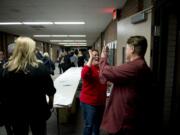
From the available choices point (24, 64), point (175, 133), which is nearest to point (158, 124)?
point (175, 133)

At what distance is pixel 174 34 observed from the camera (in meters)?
2.26

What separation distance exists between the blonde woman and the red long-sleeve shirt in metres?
0.55

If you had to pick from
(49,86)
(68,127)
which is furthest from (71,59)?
(49,86)

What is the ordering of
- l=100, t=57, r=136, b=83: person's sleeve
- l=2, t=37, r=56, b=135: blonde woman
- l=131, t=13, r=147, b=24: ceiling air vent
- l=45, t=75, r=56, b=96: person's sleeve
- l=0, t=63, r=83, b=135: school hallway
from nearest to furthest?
1. l=100, t=57, r=136, b=83: person's sleeve
2. l=2, t=37, r=56, b=135: blonde woman
3. l=45, t=75, r=56, b=96: person's sleeve
4. l=131, t=13, r=147, b=24: ceiling air vent
5. l=0, t=63, r=83, b=135: school hallway

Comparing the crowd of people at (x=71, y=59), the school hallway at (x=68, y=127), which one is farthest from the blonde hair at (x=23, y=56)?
the crowd of people at (x=71, y=59)

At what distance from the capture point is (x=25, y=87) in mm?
1647

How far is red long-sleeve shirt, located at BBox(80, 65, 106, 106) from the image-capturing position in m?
2.21

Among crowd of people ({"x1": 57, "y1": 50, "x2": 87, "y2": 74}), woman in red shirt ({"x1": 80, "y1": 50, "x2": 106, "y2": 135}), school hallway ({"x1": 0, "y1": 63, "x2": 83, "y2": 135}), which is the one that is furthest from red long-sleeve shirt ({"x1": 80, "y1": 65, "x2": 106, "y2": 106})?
crowd of people ({"x1": 57, "y1": 50, "x2": 87, "y2": 74})

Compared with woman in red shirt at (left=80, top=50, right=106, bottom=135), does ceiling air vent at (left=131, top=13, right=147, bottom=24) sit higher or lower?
higher

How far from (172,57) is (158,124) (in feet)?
2.74

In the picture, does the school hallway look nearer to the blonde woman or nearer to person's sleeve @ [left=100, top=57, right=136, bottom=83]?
the blonde woman

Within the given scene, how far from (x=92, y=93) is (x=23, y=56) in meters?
0.95

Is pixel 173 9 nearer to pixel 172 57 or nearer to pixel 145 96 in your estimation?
pixel 172 57

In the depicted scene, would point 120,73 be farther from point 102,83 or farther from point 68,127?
point 68,127
